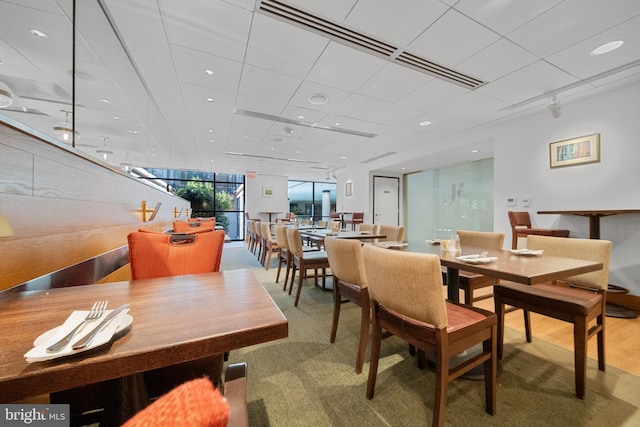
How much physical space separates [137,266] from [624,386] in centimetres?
306

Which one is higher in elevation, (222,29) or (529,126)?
(222,29)

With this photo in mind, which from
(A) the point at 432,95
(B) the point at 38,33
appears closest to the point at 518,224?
(A) the point at 432,95

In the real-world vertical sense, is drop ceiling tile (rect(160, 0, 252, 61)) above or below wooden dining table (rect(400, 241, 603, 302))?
above

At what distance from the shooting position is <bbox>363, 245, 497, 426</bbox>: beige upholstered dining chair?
1.16 meters

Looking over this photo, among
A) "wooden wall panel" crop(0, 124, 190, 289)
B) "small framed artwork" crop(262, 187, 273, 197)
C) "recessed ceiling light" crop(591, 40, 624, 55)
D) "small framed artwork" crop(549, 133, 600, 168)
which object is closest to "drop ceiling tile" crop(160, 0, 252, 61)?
"wooden wall panel" crop(0, 124, 190, 289)

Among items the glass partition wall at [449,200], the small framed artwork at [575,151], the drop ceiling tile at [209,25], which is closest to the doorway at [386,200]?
the glass partition wall at [449,200]

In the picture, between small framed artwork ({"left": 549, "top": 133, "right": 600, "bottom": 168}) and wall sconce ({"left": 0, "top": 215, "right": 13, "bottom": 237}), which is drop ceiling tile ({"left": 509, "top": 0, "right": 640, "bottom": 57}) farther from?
wall sconce ({"left": 0, "top": 215, "right": 13, "bottom": 237})

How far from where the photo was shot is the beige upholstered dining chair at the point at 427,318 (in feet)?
3.80

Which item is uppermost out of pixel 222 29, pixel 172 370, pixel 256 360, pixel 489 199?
pixel 222 29

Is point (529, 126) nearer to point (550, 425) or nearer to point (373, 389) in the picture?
point (550, 425)

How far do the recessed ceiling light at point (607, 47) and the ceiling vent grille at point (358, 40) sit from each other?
1033 millimetres

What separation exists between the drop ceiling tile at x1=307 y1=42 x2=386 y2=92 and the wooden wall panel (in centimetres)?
239

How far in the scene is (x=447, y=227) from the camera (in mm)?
7102

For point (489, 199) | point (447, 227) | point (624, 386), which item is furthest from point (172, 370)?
point (447, 227)
